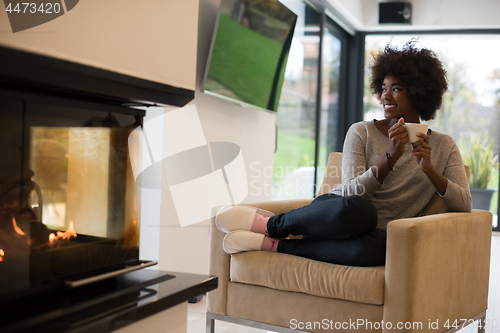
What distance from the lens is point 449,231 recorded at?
1.58 m

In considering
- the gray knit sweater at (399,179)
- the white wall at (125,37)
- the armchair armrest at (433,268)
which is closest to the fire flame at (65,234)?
the white wall at (125,37)

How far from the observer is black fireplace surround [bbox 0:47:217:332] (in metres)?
0.97

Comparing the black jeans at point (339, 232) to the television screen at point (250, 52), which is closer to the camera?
the black jeans at point (339, 232)

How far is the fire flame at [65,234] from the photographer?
1.11 meters

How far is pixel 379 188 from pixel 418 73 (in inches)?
21.9

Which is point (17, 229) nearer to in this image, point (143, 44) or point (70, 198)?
point (70, 198)

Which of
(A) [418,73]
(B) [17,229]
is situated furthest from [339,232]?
(B) [17,229]

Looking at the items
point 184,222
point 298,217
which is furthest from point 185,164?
point 298,217

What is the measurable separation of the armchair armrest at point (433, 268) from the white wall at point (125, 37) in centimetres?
82

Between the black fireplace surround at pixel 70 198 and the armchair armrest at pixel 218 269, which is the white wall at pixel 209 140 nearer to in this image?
the armchair armrest at pixel 218 269

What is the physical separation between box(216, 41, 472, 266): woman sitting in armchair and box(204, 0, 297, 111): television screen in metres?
0.92

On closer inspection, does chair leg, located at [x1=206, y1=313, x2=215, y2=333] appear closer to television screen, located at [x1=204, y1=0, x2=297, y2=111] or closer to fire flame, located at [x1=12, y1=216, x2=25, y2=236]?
fire flame, located at [x1=12, y1=216, x2=25, y2=236]

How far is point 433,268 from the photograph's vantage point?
1500 mm

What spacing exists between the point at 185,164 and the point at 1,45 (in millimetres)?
1658
